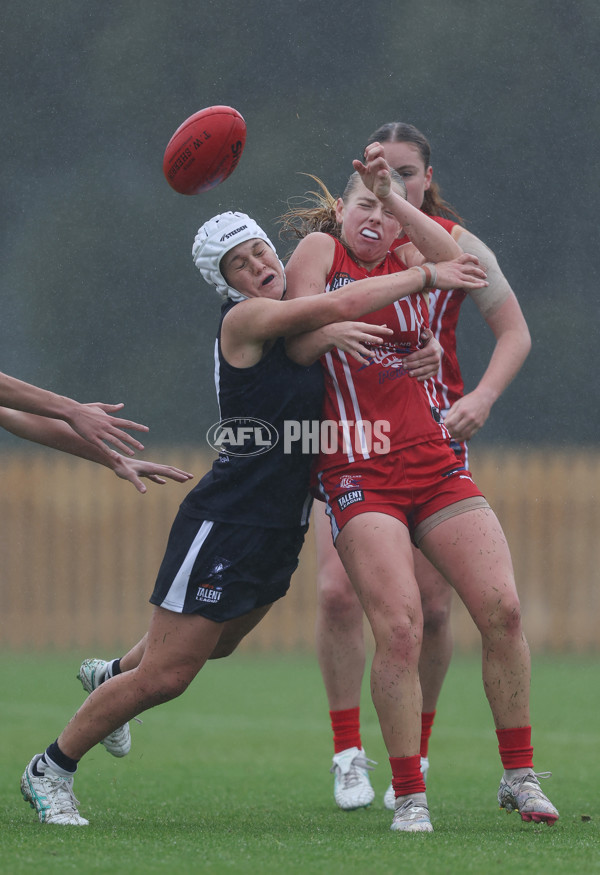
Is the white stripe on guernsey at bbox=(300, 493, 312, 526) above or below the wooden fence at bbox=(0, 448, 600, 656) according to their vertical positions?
below

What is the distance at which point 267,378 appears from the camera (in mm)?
4141

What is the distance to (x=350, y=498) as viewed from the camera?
4.07m

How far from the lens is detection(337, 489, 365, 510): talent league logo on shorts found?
405 centimetres

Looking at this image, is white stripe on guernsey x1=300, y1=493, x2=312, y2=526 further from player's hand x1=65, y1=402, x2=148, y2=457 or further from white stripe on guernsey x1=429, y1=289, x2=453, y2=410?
white stripe on guernsey x1=429, y1=289, x2=453, y2=410

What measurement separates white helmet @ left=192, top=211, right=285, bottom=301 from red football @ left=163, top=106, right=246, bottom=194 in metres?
0.35

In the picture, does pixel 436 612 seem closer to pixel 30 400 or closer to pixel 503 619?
pixel 503 619

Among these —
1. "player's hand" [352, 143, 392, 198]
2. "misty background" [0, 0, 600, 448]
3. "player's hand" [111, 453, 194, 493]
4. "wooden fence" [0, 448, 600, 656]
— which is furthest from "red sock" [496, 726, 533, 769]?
"misty background" [0, 0, 600, 448]

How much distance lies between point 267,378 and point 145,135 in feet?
44.9

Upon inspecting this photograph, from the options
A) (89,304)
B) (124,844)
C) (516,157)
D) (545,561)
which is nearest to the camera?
(124,844)

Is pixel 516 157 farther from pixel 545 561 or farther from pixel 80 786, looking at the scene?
pixel 80 786

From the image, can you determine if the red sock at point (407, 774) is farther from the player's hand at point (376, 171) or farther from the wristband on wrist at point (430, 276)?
the player's hand at point (376, 171)

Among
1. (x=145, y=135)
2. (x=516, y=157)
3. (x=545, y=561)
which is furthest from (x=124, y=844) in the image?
(x=145, y=135)

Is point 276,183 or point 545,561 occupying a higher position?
point 276,183

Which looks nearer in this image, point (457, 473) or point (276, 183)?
point (457, 473)
